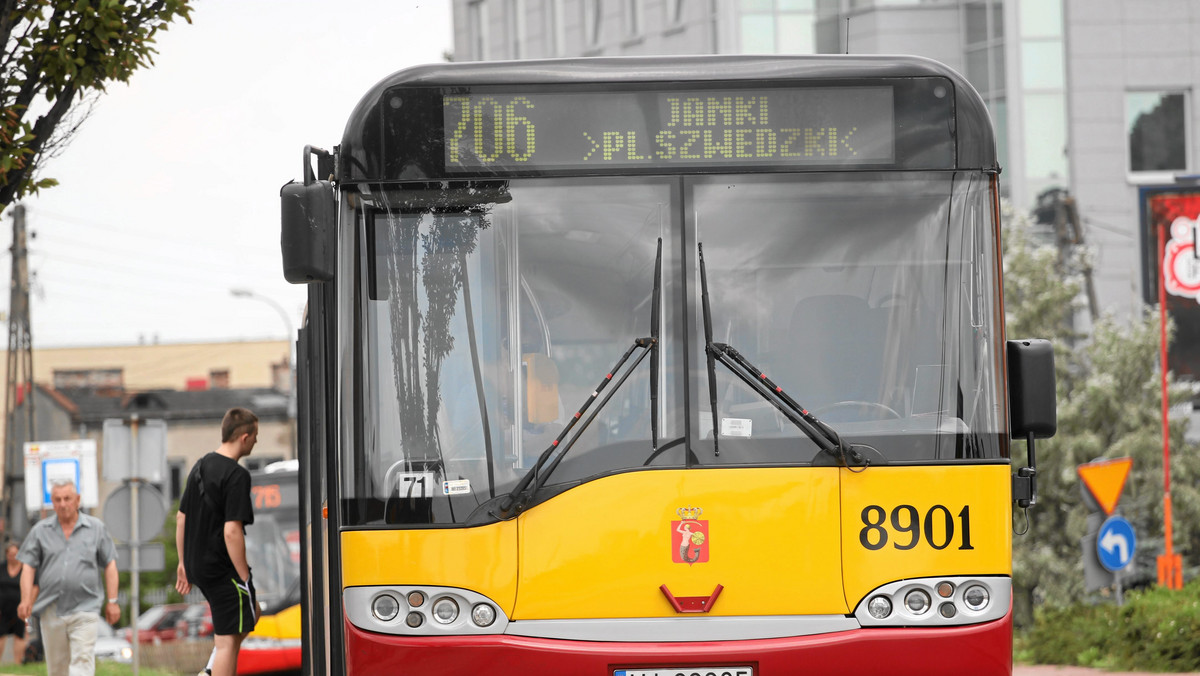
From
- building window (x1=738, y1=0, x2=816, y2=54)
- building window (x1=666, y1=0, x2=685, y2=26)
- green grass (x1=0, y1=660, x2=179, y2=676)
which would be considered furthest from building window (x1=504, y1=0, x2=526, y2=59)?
green grass (x1=0, y1=660, x2=179, y2=676)

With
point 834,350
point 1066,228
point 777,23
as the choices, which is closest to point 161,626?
point 777,23

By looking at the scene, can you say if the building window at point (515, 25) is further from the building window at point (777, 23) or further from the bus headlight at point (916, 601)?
the bus headlight at point (916, 601)

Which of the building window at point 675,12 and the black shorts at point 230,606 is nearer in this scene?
the black shorts at point 230,606

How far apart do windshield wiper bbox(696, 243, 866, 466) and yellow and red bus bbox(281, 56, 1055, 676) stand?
0.01 metres

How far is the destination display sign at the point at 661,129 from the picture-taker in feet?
19.6

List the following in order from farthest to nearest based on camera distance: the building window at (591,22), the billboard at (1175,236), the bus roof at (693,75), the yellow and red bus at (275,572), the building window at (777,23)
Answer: the building window at (591,22) → the building window at (777,23) → the billboard at (1175,236) → the yellow and red bus at (275,572) → the bus roof at (693,75)

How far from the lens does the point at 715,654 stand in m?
5.64

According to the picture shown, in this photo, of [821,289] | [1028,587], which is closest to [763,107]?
[821,289]

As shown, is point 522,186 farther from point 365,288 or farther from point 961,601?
point 961,601

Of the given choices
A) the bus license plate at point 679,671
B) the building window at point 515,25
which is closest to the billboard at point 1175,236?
the bus license plate at point 679,671

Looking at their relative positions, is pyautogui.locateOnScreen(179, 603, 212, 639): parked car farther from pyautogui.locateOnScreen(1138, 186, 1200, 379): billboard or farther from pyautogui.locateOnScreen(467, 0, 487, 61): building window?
pyautogui.locateOnScreen(1138, 186, 1200, 379): billboard

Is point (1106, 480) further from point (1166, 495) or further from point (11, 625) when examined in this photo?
point (11, 625)

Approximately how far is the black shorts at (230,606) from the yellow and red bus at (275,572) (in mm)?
7438

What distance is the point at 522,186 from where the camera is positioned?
5.94m
